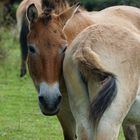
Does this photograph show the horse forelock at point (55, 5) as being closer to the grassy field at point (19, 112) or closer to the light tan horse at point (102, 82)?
the light tan horse at point (102, 82)

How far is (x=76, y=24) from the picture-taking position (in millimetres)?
6191

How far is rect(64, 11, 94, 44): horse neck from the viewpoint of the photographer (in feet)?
19.6

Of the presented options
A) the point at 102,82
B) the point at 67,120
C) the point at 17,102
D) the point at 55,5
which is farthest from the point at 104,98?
the point at 17,102

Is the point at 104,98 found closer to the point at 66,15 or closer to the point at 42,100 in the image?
the point at 42,100

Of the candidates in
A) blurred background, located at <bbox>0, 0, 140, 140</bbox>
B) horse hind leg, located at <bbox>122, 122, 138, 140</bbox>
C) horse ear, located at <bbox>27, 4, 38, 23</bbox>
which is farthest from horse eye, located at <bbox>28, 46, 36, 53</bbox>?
blurred background, located at <bbox>0, 0, 140, 140</bbox>

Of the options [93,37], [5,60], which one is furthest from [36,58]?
[5,60]

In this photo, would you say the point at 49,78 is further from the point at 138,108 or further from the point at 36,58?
the point at 138,108

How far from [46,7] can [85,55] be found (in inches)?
51.5

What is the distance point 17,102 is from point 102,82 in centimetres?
656

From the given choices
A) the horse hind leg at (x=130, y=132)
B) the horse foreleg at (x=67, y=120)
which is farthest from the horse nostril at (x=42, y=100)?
the horse hind leg at (x=130, y=132)

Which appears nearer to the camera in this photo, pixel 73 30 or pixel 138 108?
pixel 138 108

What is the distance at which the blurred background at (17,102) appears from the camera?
8.61 m

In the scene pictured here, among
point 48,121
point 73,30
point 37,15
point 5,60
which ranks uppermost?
point 37,15

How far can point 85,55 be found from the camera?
4.80 m
